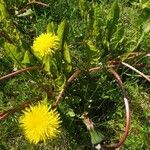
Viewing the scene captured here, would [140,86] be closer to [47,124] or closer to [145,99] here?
[145,99]

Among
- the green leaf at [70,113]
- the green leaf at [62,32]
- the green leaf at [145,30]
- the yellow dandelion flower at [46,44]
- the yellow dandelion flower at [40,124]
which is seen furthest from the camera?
the green leaf at [145,30]

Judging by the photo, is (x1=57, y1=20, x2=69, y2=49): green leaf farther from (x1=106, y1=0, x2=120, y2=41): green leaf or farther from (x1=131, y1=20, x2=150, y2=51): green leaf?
(x1=131, y1=20, x2=150, y2=51): green leaf

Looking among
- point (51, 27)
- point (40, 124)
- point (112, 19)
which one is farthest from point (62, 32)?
point (40, 124)

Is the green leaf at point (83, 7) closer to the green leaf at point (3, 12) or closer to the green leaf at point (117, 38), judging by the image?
the green leaf at point (117, 38)

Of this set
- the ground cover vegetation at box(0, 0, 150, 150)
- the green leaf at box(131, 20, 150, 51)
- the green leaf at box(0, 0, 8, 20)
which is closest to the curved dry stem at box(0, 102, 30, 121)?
the ground cover vegetation at box(0, 0, 150, 150)

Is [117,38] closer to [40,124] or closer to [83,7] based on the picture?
[83,7]

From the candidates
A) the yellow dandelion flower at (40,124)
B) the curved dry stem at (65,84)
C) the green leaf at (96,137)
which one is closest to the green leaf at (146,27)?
the curved dry stem at (65,84)

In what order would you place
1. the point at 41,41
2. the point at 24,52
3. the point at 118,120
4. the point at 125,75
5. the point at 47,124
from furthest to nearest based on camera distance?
the point at 125,75, the point at 118,120, the point at 24,52, the point at 41,41, the point at 47,124

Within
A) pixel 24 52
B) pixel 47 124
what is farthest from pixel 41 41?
pixel 47 124
